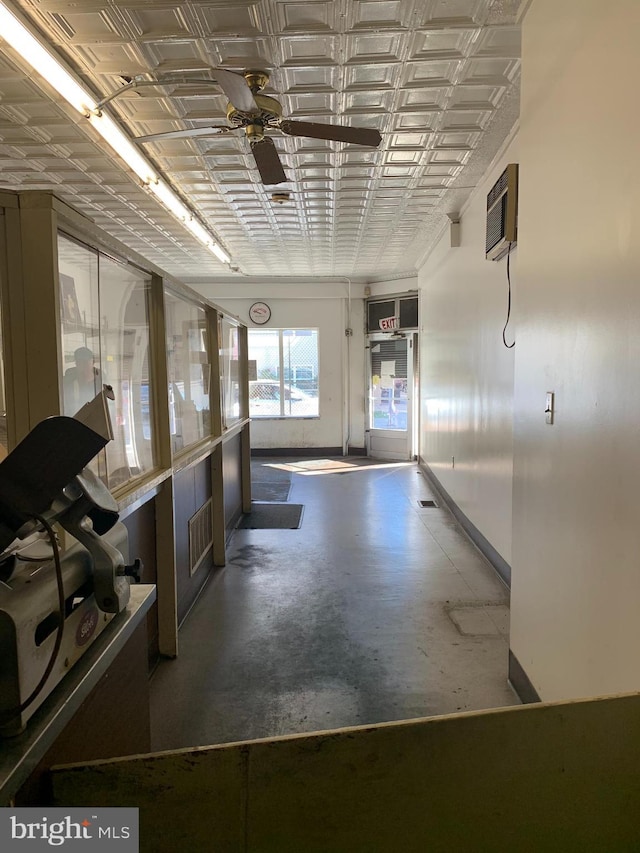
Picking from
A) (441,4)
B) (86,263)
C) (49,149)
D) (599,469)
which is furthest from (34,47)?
(599,469)

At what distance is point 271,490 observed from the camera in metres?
7.00

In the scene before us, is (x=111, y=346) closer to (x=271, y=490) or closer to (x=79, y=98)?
(x=79, y=98)

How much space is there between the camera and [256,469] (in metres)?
8.50

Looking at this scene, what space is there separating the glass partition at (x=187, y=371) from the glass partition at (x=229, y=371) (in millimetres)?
409

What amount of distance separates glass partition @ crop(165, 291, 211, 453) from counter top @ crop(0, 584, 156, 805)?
6.27 feet

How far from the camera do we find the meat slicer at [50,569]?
82 centimetres

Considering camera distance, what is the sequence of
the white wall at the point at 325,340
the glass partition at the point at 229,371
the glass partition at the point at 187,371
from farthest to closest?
1. the white wall at the point at 325,340
2. the glass partition at the point at 229,371
3. the glass partition at the point at 187,371

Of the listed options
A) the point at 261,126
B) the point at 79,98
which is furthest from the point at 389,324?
the point at 79,98

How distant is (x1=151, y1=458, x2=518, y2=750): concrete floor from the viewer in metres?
2.42

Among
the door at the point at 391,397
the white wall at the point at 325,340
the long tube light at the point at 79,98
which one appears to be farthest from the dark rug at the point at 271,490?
the long tube light at the point at 79,98

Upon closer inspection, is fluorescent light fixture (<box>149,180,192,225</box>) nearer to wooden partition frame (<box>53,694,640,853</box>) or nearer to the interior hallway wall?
the interior hallway wall

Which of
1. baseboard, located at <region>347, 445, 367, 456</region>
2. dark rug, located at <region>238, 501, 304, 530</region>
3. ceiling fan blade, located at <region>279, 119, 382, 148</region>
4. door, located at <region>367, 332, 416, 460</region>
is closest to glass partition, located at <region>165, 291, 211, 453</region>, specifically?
ceiling fan blade, located at <region>279, 119, 382, 148</region>

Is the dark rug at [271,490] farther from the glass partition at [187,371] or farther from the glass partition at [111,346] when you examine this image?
the glass partition at [111,346]

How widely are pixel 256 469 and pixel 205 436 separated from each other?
4381 millimetres
